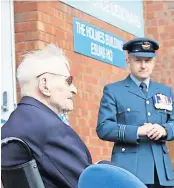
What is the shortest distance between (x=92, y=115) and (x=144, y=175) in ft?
8.54

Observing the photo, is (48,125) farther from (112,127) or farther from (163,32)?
(163,32)

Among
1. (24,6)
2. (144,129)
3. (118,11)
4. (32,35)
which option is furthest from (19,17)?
(144,129)

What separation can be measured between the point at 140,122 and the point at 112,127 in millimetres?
247

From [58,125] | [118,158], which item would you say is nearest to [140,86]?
[118,158]

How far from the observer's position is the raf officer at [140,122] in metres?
4.80

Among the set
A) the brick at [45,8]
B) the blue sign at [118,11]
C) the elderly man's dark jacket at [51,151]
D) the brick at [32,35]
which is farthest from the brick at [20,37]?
the elderly man's dark jacket at [51,151]

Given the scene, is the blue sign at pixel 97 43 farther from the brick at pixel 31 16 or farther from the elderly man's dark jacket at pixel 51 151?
the elderly man's dark jacket at pixel 51 151

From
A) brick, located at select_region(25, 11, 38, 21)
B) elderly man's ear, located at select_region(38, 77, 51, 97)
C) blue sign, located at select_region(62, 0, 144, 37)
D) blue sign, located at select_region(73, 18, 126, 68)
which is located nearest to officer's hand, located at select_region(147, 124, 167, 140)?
elderly man's ear, located at select_region(38, 77, 51, 97)

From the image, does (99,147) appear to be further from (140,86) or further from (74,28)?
(140,86)

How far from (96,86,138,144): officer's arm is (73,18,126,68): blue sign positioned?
85.7 inches

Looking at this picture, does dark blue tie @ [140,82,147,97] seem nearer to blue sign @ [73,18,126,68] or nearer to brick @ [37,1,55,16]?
brick @ [37,1,55,16]

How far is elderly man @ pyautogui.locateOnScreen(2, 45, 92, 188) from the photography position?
330cm

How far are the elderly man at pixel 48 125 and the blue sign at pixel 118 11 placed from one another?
343 centimetres

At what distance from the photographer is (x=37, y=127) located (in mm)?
3350
